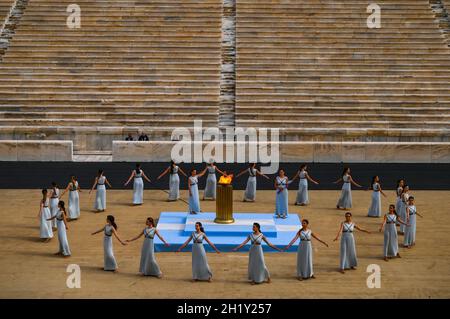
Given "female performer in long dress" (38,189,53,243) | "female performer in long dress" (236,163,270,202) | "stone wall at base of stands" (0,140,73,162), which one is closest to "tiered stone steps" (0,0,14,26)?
"stone wall at base of stands" (0,140,73,162)

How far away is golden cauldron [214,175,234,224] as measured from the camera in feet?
66.2

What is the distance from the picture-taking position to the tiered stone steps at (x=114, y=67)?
36.7m

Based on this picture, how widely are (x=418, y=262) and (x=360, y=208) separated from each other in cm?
653

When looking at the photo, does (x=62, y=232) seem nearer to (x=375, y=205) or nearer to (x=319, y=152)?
(x=375, y=205)

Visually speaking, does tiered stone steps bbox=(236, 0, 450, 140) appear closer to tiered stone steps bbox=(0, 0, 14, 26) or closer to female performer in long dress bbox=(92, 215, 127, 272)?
tiered stone steps bbox=(0, 0, 14, 26)

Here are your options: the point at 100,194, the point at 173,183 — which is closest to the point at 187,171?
the point at 173,183

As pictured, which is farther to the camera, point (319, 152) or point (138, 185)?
A: point (319, 152)

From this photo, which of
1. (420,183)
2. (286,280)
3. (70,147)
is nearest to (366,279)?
(286,280)

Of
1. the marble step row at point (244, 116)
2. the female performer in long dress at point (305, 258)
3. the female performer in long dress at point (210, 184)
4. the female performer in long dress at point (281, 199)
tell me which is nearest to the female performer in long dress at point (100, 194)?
the female performer in long dress at point (210, 184)

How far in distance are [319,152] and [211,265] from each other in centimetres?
1590

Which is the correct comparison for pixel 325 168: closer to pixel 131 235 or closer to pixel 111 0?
pixel 131 235

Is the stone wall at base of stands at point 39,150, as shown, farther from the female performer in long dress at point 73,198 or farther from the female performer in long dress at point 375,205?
the female performer in long dress at point 375,205

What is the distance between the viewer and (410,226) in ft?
62.1

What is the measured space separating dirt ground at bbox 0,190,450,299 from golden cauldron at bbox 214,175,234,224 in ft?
7.51
